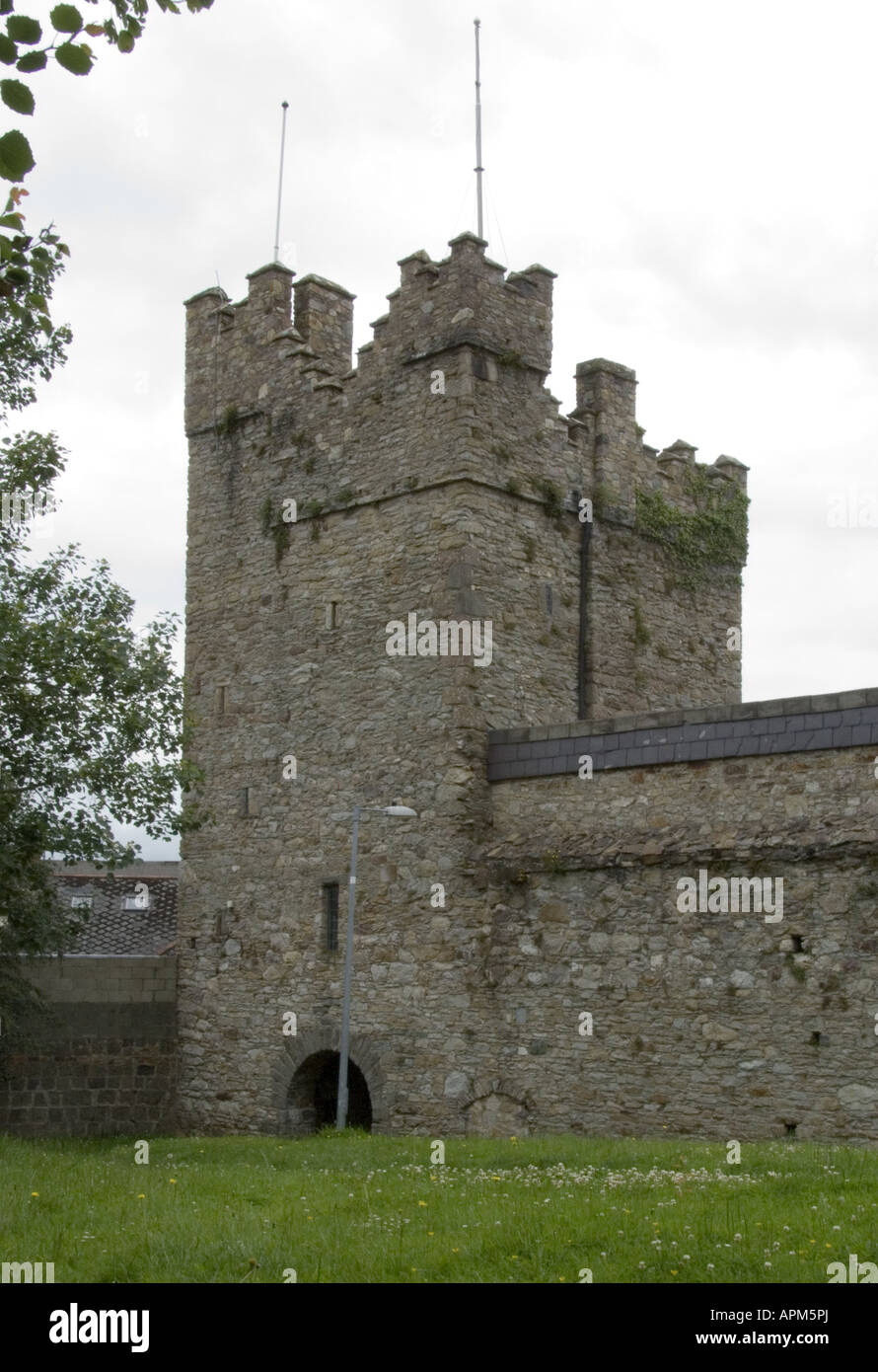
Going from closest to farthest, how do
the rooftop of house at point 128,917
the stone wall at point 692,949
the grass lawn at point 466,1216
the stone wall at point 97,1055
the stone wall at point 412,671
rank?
the grass lawn at point 466,1216, the stone wall at point 692,949, the stone wall at point 412,671, the stone wall at point 97,1055, the rooftop of house at point 128,917

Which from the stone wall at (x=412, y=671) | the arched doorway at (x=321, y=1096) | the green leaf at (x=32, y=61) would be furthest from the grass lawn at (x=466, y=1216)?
the arched doorway at (x=321, y=1096)

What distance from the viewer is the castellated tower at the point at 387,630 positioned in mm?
19969

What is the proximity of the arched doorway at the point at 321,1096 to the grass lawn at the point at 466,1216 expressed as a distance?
21.5ft

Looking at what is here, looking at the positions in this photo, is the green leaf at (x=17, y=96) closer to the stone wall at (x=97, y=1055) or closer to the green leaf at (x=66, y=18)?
the green leaf at (x=66, y=18)

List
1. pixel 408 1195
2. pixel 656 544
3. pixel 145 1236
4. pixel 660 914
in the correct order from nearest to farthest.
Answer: pixel 145 1236 < pixel 408 1195 < pixel 660 914 < pixel 656 544

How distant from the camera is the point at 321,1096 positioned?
21641 mm

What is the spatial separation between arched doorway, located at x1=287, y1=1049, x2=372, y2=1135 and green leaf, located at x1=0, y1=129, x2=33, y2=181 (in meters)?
15.9

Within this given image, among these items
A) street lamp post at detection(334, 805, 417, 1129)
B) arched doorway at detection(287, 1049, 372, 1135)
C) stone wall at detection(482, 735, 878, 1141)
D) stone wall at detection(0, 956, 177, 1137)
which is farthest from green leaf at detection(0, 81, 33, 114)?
stone wall at detection(0, 956, 177, 1137)

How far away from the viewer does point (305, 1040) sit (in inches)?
827

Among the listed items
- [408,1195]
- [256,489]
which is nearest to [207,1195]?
[408,1195]

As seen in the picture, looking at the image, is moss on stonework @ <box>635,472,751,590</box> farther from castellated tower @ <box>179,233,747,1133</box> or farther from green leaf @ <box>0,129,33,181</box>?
green leaf @ <box>0,129,33,181</box>

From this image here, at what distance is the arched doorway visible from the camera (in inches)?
835

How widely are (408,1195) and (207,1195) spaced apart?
1.57 m

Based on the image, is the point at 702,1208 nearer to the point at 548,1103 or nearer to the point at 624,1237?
the point at 624,1237
